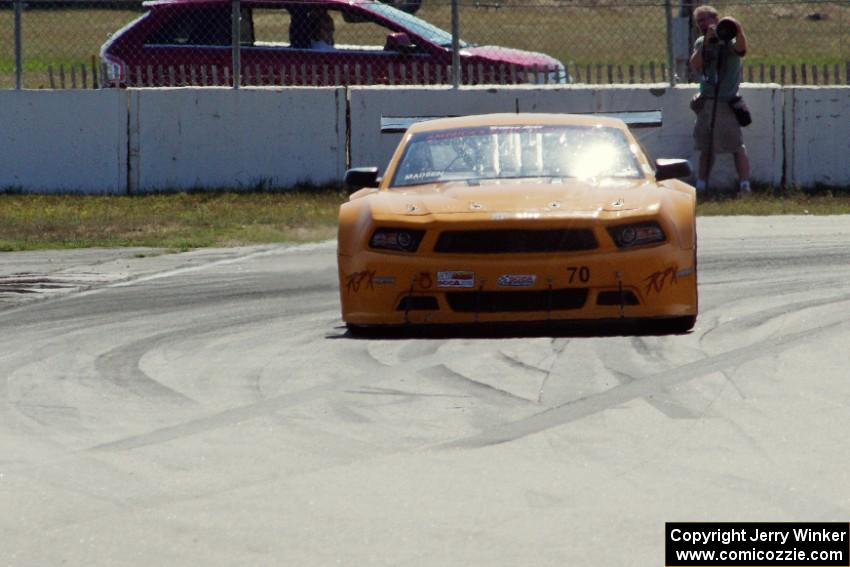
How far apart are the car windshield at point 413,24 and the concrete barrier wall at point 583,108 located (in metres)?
1.22

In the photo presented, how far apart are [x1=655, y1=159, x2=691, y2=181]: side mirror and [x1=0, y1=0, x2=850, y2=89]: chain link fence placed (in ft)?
26.5

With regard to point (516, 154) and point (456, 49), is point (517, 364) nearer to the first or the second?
point (516, 154)

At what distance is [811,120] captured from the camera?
1800 cm

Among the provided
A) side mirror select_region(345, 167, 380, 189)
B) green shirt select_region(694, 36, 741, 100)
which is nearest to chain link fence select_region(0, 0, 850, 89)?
green shirt select_region(694, 36, 741, 100)

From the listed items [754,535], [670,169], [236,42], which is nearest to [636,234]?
[670,169]

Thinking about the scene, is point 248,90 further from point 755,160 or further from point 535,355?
point 535,355

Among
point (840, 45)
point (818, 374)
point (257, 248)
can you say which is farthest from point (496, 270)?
point (840, 45)

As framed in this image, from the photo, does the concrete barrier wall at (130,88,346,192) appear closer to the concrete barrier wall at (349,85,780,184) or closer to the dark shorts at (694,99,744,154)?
the concrete barrier wall at (349,85,780,184)

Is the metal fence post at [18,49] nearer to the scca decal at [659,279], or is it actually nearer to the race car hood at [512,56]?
the race car hood at [512,56]

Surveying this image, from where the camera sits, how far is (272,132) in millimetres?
18203

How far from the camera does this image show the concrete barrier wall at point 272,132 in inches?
712

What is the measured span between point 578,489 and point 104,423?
2.40 metres

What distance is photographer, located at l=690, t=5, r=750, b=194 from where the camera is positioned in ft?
57.2

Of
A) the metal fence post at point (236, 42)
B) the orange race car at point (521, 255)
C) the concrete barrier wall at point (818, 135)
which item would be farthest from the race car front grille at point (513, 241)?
the concrete barrier wall at point (818, 135)
